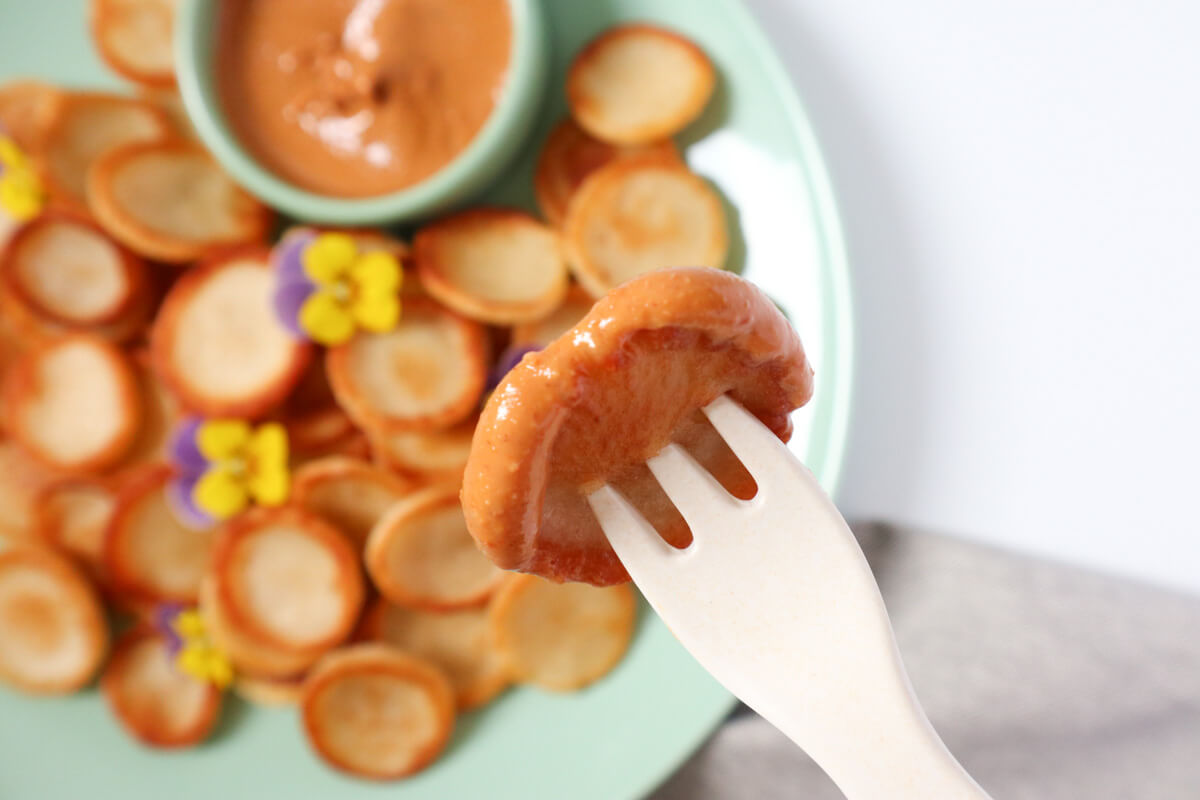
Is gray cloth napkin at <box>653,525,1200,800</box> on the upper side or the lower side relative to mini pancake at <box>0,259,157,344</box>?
lower

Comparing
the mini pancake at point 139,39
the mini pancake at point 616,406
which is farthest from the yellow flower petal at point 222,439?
the mini pancake at point 616,406

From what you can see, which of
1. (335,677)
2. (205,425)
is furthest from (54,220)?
(335,677)

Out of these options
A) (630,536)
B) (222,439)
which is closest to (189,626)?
(222,439)

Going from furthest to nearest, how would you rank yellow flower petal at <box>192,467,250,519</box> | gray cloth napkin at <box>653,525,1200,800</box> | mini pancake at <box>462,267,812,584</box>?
yellow flower petal at <box>192,467,250,519</box> < gray cloth napkin at <box>653,525,1200,800</box> < mini pancake at <box>462,267,812,584</box>

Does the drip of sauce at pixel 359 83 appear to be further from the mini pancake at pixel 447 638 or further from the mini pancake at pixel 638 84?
the mini pancake at pixel 447 638

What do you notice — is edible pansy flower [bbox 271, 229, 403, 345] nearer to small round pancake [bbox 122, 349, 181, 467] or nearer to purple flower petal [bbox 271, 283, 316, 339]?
purple flower petal [bbox 271, 283, 316, 339]

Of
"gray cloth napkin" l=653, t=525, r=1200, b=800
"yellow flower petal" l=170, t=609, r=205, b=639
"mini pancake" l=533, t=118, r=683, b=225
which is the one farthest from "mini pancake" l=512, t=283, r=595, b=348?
"yellow flower petal" l=170, t=609, r=205, b=639

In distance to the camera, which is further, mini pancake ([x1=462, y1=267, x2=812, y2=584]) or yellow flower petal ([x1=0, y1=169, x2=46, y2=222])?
yellow flower petal ([x1=0, y1=169, x2=46, y2=222])
